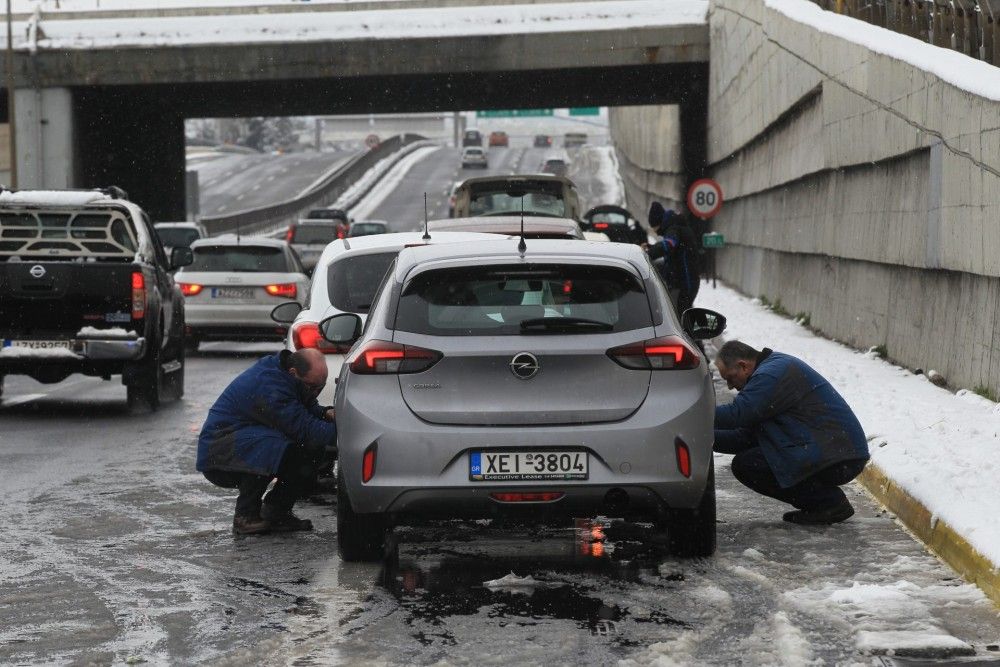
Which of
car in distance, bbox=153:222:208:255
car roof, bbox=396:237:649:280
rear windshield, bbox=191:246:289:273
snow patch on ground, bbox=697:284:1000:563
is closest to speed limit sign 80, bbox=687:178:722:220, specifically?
rear windshield, bbox=191:246:289:273

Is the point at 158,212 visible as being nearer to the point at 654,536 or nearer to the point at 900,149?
the point at 900,149

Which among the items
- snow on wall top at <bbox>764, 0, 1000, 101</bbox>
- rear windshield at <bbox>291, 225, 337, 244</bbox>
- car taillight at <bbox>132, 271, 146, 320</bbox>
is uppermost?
snow on wall top at <bbox>764, 0, 1000, 101</bbox>

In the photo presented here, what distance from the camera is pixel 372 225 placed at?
A: 47.6m

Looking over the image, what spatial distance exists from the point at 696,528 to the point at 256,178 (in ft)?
359

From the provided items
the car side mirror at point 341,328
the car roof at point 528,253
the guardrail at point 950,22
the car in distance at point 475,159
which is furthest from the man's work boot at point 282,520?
the car in distance at point 475,159

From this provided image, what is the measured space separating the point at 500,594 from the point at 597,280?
1427 millimetres

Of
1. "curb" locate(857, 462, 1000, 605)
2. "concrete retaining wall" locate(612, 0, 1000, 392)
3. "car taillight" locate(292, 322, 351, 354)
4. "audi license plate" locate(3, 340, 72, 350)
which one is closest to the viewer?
"curb" locate(857, 462, 1000, 605)

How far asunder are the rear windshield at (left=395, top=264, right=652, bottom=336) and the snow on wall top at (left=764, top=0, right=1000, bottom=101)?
19.2 ft

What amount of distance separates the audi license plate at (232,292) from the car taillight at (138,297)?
7820 mm

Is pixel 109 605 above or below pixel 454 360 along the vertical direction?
below

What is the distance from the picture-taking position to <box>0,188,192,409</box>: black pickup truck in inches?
588

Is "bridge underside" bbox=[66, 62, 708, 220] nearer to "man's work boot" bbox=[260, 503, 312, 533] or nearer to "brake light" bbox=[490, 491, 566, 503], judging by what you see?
"man's work boot" bbox=[260, 503, 312, 533]

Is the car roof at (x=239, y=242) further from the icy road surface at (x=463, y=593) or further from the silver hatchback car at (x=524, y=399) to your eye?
the silver hatchback car at (x=524, y=399)

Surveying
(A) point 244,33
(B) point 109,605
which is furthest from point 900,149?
(A) point 244,33
